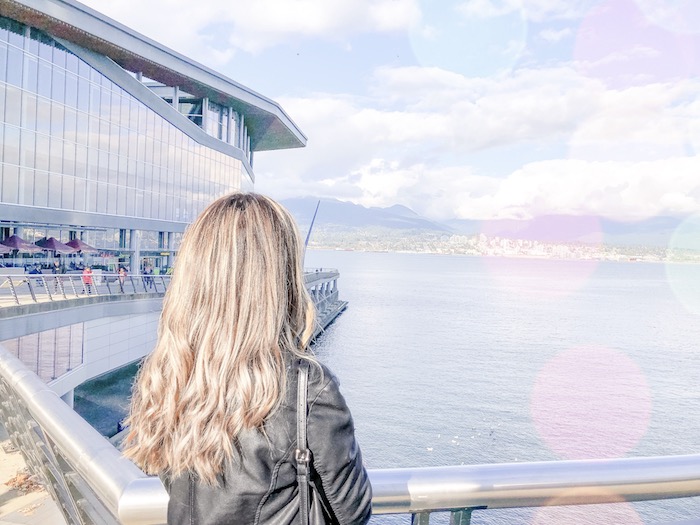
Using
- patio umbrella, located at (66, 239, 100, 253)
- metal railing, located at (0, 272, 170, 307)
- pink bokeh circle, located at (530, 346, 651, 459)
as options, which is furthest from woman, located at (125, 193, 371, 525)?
patio umbrella, located at (66, 239, 100, 253)

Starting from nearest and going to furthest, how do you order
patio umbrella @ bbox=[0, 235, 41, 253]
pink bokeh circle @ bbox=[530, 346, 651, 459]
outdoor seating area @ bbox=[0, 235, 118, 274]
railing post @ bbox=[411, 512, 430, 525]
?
railing post @ bbox=[411, 512, 430, 525]
patio umbrella @ bbox=[0, 235, 41, 253]
outdoor seating area @ bbox=[0, 235, 118, 274]
pink bokeh circle @ bbox=[530, 346, 651, 459]

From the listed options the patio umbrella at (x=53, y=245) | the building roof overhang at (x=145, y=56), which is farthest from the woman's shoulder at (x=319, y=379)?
the building roof overhang at (x=145, y=56)

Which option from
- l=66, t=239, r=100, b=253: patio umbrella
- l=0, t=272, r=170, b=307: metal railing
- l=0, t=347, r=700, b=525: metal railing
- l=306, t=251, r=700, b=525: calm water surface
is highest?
l=0, t=347, r=700, b=525: metal railing

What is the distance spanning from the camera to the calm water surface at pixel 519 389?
32.8 m

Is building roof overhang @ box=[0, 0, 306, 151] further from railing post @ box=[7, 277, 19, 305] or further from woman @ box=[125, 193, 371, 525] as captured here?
woman @ box=[125, 193, 371, 525]

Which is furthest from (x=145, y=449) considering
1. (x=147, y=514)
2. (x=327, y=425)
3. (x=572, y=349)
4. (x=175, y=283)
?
(x=572, y=349)

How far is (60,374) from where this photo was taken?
22281 mm

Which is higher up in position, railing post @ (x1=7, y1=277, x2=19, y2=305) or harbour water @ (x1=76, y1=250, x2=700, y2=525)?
railing post @ (x1=7, y1=277, x2=19, y2=305)

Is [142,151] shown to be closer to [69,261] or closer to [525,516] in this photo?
[69,261]

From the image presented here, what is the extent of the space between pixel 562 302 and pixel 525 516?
10048cm

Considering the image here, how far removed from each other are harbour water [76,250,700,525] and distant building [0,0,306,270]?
13473 millimetres

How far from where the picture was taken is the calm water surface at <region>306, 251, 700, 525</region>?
32.8 m

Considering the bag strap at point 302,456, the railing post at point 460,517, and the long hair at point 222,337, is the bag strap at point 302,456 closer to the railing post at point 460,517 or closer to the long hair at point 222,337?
the long hair at point 222,337

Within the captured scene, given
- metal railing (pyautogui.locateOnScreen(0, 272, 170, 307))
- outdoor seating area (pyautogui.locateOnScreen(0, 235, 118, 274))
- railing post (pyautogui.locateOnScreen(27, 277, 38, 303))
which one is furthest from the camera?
outdoor seating area (pyautogui.locateOnScreen(0, 235, 118, 274))
